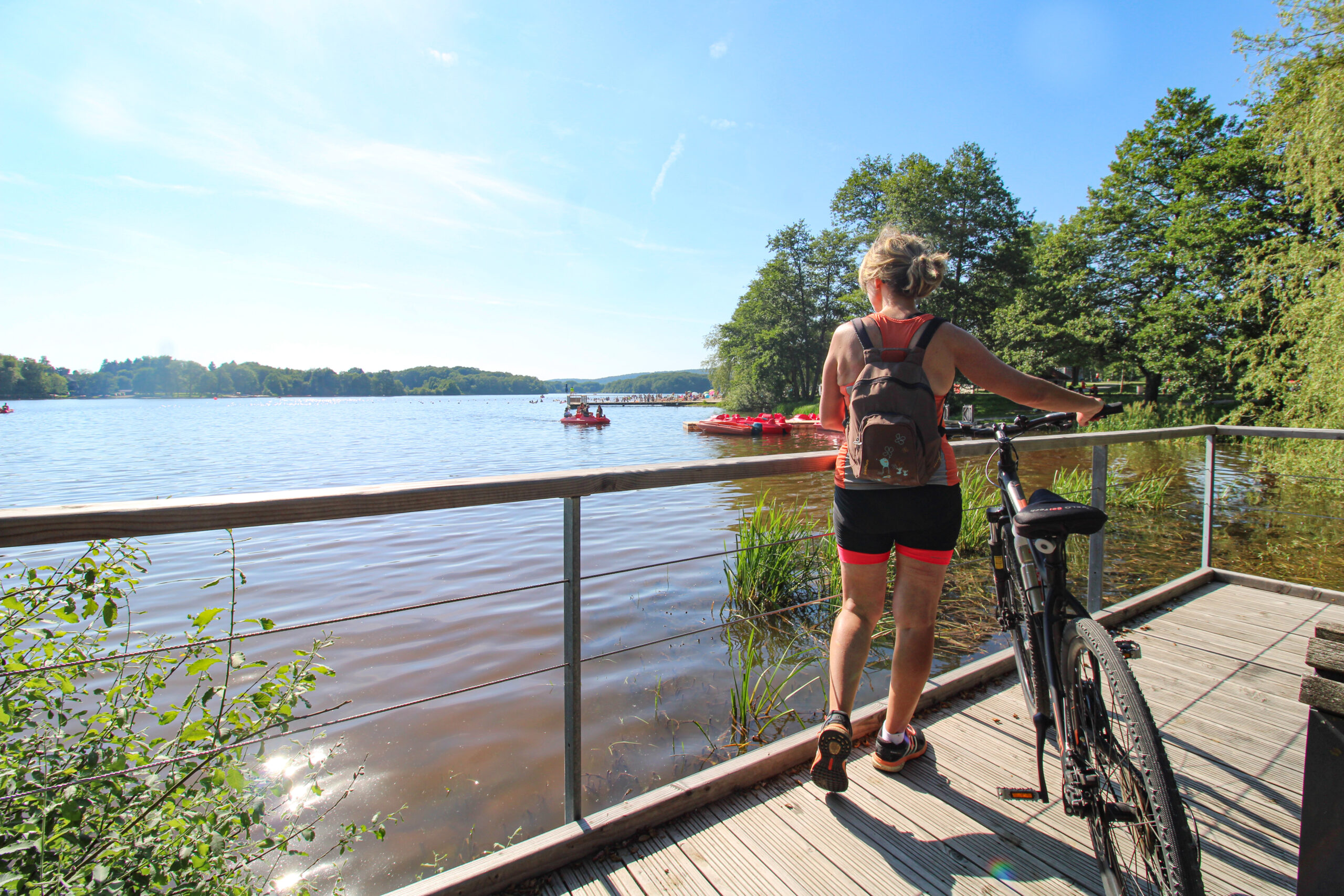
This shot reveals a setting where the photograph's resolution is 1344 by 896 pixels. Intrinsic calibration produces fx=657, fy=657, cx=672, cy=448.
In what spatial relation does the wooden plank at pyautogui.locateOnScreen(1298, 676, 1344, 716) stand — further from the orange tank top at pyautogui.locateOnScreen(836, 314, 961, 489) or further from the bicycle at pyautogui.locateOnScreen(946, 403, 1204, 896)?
the orange tank top at pyautogui.locateOnScreen(836, 314, 961, 489)

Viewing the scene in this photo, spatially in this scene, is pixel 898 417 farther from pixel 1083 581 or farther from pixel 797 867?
pixel 1083 581

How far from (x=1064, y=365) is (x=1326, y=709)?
3387cm

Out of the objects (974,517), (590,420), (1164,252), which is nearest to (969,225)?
(1164,252)

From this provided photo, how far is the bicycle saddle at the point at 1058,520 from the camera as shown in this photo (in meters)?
1.47

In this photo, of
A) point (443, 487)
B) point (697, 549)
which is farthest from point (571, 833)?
point (697, 549)

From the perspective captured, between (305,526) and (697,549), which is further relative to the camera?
(305,526)

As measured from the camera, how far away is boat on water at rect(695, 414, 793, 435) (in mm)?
30656

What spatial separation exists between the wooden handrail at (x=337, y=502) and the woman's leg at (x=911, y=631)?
50 centimetres

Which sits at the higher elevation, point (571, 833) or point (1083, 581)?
point (571, 833)

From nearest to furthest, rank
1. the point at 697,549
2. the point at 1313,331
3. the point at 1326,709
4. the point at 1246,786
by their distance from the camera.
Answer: the point at 1326,709 < the point at 1246,786 < the point at 697,549 < the point at 1313,331

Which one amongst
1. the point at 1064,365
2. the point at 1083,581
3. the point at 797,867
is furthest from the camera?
the point at 1064,365

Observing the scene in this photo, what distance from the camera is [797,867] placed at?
62.7 inches

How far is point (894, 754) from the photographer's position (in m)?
1.98

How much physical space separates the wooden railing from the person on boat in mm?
402
